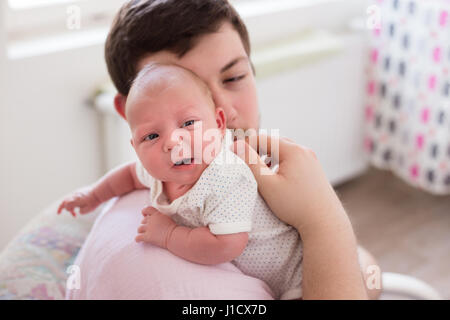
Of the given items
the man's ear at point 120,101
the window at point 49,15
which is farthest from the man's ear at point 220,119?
the window at point 49,15

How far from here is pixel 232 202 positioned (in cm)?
75

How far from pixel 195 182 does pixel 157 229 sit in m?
0.09

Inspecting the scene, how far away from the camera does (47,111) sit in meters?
1.80

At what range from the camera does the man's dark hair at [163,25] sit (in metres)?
0.85

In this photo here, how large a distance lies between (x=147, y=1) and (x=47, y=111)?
102 centimetres

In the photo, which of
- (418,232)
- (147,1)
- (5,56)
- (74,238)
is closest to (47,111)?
(5,56)

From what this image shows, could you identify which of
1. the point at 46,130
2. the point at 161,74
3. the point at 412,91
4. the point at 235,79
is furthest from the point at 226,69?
the point at 412,91

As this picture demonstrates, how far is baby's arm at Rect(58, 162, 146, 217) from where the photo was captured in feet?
3.30

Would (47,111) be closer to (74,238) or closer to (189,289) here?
(74,238)

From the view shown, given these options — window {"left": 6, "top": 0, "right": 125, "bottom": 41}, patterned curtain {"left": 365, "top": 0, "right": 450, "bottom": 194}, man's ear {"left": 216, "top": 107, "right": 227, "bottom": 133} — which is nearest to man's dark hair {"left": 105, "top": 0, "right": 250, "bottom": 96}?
man's ear {"left": 216, "top": 107, "right": 227, "bottom": 133}

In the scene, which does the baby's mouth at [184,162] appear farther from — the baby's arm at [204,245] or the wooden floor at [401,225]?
the wooden floor at [401,225]

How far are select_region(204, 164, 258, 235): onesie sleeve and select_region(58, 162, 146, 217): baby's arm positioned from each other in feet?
0.93

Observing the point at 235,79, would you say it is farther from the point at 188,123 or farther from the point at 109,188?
the point at 109,188

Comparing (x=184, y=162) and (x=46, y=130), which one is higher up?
(x=184, y=162)
